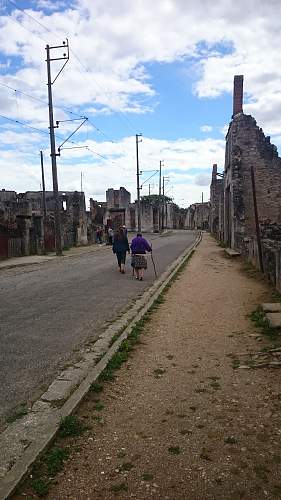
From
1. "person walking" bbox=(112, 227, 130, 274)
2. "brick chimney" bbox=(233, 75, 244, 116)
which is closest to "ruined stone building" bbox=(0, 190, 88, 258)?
"person walking" bbox=(112, 227, 130, 274)

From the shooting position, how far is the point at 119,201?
71250mm

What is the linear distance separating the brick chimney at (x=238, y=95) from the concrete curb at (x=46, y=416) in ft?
73.0

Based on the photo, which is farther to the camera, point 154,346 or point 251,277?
point 251,277

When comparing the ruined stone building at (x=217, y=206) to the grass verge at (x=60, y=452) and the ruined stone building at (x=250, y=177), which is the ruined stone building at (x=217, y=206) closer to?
the ruined stone building at (x=250, y=177)

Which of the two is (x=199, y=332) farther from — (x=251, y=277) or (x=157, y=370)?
(x=251, y=277)

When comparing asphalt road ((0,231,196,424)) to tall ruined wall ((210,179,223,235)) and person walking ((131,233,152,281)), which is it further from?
tall ruined wall ((210,179,223,235))

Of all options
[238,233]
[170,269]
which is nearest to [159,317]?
[170,269]

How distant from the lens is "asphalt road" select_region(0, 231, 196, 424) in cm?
535

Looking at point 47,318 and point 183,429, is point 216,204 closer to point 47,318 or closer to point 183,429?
point 47,318

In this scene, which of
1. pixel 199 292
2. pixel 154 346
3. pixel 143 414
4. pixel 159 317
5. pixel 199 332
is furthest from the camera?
pixel 199 292

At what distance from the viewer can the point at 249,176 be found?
2456 centimetres

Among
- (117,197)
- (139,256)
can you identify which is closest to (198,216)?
(117,197)

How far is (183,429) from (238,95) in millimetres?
25563

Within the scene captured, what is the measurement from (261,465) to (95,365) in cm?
281
